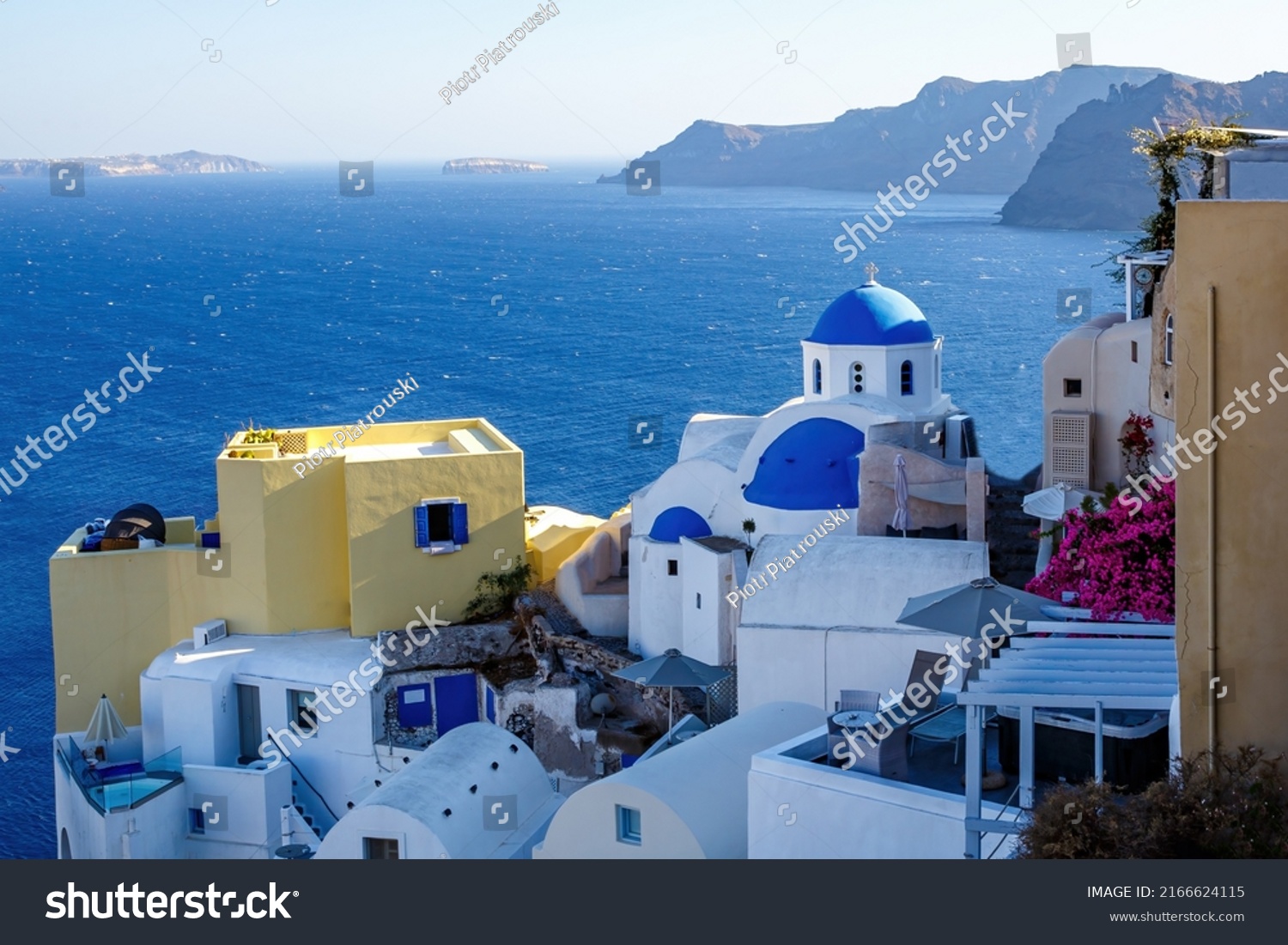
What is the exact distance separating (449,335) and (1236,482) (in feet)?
295

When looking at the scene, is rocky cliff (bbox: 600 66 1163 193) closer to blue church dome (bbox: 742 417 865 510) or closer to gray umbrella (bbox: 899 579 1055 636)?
blue church dome (bbox: 742 417 865 510)

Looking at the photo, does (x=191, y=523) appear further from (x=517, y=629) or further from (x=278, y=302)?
(x=278, y=302)

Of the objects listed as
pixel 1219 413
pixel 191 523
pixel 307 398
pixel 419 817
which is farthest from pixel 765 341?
pixel 1219 413

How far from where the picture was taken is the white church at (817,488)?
2544 centimetres

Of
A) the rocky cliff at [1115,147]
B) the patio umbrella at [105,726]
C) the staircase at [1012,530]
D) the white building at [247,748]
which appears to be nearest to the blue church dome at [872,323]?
the staircase at [1012,530]

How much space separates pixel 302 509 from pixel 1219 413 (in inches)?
848

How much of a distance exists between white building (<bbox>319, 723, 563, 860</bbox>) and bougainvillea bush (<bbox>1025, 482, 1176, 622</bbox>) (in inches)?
377

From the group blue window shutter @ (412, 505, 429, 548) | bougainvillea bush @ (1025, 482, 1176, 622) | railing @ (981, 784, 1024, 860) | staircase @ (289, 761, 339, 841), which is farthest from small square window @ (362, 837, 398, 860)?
railing @ (981, 784, 1024, 860)

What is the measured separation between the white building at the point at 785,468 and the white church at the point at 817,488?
22mm

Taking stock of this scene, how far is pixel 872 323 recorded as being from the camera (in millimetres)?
30359

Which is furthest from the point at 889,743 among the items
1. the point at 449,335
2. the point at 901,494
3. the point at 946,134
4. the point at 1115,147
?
the point at 946,134

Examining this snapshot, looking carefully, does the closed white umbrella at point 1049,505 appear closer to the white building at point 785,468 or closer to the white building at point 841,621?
the white building at point 841,621

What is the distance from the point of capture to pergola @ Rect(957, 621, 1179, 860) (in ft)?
40.9

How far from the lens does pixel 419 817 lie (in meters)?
22.0
